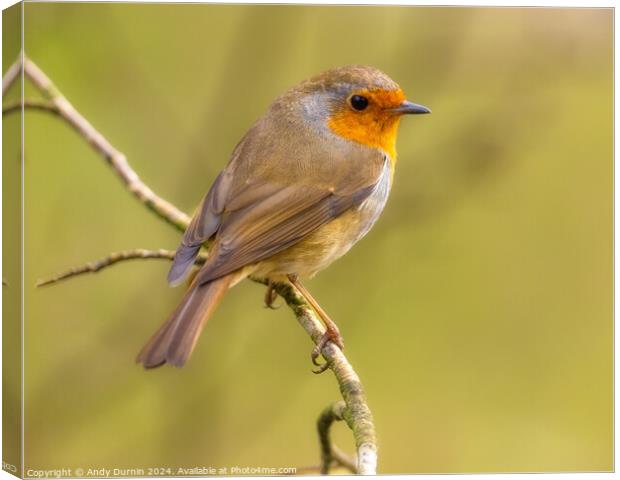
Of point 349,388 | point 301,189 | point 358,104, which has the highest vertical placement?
point 358,104

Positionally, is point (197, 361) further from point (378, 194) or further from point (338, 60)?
point (338, 60)

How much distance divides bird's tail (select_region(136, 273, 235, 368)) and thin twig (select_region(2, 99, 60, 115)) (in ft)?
2.61

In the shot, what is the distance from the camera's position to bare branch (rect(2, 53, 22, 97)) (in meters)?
3.57

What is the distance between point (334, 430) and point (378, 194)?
0.94 m

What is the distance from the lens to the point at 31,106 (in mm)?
3580

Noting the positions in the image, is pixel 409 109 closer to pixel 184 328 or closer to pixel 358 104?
pixel 358 104

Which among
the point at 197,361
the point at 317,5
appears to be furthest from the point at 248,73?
the point at 197,361

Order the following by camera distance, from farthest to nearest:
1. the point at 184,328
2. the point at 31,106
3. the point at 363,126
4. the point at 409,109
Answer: the point at 363,126 < the point at 409,109 < the point at 31,106 < the point at 184,328

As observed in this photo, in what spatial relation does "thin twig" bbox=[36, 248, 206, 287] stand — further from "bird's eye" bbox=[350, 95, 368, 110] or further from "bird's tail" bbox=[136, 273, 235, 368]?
"bird's eye" bbox=[350, 95, 368, 110]

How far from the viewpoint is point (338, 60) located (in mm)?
4082

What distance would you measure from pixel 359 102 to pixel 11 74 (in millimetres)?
1230

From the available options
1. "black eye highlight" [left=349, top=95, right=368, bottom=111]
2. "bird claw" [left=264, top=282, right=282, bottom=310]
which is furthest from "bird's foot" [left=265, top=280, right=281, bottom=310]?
"black eye highlight" [left=349, top=95, right=368, bottom=111]

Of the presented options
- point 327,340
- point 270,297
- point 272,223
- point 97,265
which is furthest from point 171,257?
point 327,340

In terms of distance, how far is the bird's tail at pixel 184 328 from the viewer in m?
3.26
